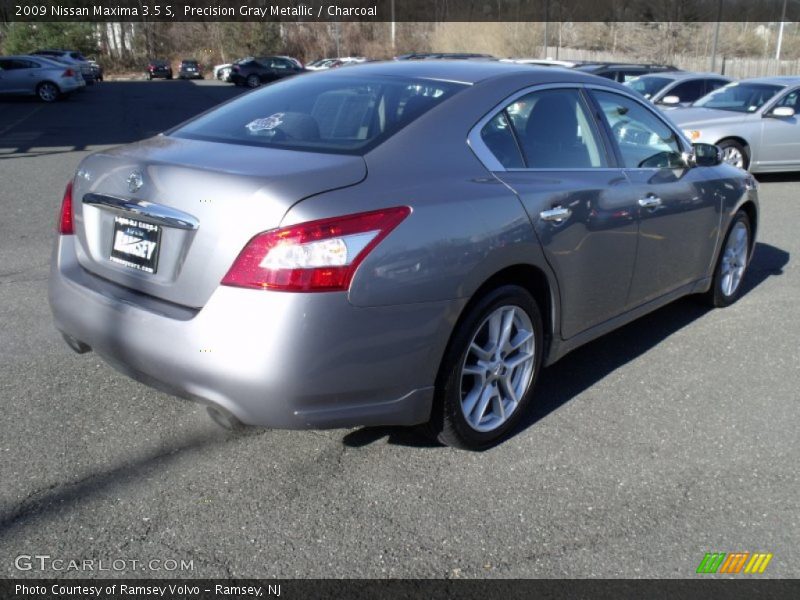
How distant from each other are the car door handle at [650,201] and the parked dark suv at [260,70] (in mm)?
43384

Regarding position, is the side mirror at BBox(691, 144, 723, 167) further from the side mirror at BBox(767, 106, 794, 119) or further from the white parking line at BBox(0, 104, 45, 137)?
the white parking line at BBox(0, 104, 45, 137)

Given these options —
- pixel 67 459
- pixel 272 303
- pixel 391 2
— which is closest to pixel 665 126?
pixel 272 303

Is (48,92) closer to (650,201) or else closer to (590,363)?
(590,363)

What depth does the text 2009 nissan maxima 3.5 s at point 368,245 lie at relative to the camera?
8.91 feet

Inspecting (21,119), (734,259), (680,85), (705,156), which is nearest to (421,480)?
(705,156)

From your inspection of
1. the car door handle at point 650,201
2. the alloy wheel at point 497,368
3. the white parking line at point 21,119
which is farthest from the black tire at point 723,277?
the white parking line at point 21,119

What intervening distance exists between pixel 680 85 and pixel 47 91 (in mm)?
24360

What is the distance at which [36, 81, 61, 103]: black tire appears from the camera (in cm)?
2924

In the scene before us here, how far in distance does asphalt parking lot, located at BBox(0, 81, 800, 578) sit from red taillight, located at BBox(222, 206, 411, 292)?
0.94 meters

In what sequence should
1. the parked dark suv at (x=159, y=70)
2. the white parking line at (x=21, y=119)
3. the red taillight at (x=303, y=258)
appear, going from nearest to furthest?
the red taillight at (x=303, y=258) < the white parking line at (x=21, y=119) < the parked dark suv at (x=159, y=70)

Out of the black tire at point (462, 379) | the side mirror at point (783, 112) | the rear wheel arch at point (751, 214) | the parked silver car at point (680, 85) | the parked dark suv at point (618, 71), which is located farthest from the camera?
the parked dark suv at point (618, 71)

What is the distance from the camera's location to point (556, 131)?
3.86 meters

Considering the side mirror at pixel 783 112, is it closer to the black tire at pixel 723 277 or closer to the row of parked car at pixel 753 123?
the row of parked car at pixel 753 123

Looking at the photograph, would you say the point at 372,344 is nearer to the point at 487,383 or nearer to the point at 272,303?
the point at 272,303
